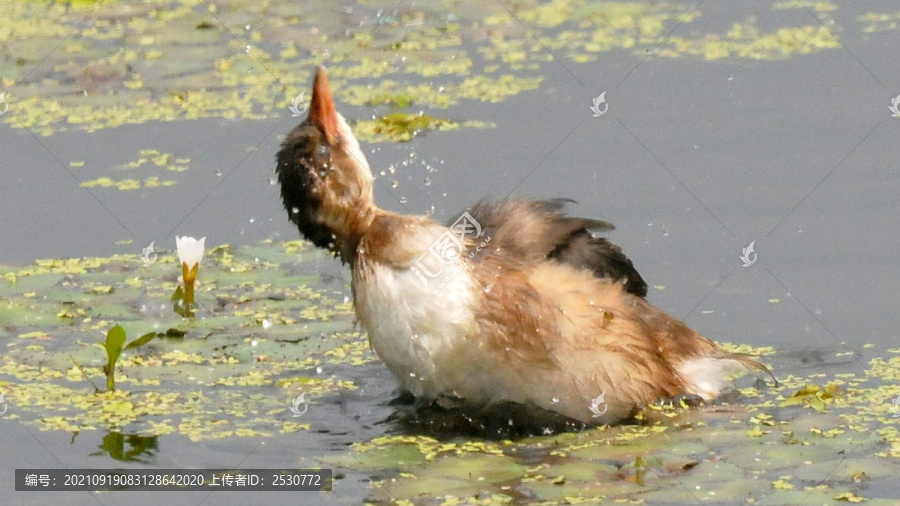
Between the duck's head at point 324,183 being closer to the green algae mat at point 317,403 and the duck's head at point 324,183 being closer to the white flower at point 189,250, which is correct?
the green algae mat at point 317,403

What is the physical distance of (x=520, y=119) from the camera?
36.8ft

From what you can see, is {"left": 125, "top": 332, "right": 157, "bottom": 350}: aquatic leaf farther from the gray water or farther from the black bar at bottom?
the black bar at bottom

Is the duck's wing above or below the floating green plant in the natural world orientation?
above

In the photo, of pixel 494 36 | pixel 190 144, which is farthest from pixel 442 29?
pixel 190 144

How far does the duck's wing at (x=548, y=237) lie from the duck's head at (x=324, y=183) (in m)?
0.62

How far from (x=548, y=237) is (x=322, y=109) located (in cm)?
126

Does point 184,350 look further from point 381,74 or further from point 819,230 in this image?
point 381,74

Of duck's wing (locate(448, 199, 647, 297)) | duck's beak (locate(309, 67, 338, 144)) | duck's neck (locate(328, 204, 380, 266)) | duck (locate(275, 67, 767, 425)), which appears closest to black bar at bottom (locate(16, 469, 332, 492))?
duck (locate(275, 67, 767, 425))

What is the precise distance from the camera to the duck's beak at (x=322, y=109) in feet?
22.3

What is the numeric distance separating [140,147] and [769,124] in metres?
4.66

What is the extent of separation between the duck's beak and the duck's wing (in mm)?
828

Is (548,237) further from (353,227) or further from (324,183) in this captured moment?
(324,183)

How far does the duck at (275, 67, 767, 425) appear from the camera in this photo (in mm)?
6500

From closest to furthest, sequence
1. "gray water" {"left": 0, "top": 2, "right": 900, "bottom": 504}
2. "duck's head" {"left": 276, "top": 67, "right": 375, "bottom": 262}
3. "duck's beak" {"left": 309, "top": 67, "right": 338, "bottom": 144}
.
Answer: "duck's head" {"left": 276, "top": 67, "right": 375, "bottom": 262} → "duck's beak" {"left": 309, "top": 67, "right": 338, "bottom": 144} → "gray water" {"left": 0, "top": 2, "right": 900, "bottom": 504}
